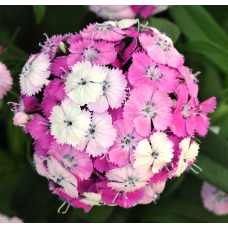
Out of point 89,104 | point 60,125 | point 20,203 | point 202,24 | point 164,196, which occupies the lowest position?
point 20,203

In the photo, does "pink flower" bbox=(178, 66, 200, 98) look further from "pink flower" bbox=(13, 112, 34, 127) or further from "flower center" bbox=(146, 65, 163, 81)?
"pink flower" bbox=(13, 112, 34, 127)

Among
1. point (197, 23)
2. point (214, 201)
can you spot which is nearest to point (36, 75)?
point (197, 23)

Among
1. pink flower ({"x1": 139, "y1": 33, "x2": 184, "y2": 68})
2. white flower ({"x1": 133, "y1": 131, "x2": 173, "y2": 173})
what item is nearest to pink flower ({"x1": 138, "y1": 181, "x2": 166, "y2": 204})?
white flower ({"x1": 133, "y1": 131, "x2": 173, "y2": 173})

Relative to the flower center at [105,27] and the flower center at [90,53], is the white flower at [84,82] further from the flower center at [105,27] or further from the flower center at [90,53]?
the flower center at [105,27]

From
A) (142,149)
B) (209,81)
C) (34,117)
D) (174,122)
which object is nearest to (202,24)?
(209,81)

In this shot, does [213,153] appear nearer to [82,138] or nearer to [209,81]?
[209,81]

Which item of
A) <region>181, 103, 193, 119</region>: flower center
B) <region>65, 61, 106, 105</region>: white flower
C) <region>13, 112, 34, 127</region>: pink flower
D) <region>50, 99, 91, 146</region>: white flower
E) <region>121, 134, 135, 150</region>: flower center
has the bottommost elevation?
<region>13, 112, 34, 127</region>: pink flower
